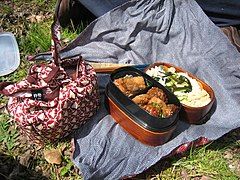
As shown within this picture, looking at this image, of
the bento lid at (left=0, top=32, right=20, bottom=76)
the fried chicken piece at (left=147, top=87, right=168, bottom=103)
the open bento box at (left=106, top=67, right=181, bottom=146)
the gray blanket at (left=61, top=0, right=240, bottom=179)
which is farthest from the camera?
the bento lid at (left=0, top=32, right=20, bottom=76)

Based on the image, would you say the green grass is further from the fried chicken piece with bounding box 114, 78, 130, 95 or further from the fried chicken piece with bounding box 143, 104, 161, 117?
the fried chicken piece with bounding box 114, 78, 130, 95

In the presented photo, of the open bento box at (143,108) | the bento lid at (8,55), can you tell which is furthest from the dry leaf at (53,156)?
the bento lid at (8,55)

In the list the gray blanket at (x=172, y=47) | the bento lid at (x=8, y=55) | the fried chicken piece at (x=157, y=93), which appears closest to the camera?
the fried chicken piece at (x=157, y=93)

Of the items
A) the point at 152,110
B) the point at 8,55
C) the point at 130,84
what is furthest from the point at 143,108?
the point at 8,55

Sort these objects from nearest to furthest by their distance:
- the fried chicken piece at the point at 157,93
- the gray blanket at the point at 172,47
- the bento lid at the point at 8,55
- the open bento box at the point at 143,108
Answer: the open bento box at the point at 143,108
the fried chicken piece at the point at 157,93
the gray blanket at the point at 172,47
the bento lid at the point at 8,55

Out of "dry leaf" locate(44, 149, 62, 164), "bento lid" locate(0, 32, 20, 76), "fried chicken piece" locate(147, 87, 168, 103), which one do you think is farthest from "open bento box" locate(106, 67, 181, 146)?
"bento lid" locate(0, 32, 20, 76)

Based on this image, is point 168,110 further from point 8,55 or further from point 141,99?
point 8,55

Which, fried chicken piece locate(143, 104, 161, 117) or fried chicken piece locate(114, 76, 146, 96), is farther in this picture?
fried chicken piece locate(114, 76, 146, 96)

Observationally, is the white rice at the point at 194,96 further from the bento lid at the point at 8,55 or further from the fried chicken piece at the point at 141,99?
the bento lid at the point at 8,55

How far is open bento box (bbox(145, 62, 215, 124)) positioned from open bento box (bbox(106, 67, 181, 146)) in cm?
8

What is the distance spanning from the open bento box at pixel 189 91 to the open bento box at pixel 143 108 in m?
0.08

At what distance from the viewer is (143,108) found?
1948mm

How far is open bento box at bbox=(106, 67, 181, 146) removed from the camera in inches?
75.4

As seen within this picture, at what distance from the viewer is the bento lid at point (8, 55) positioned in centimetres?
232
